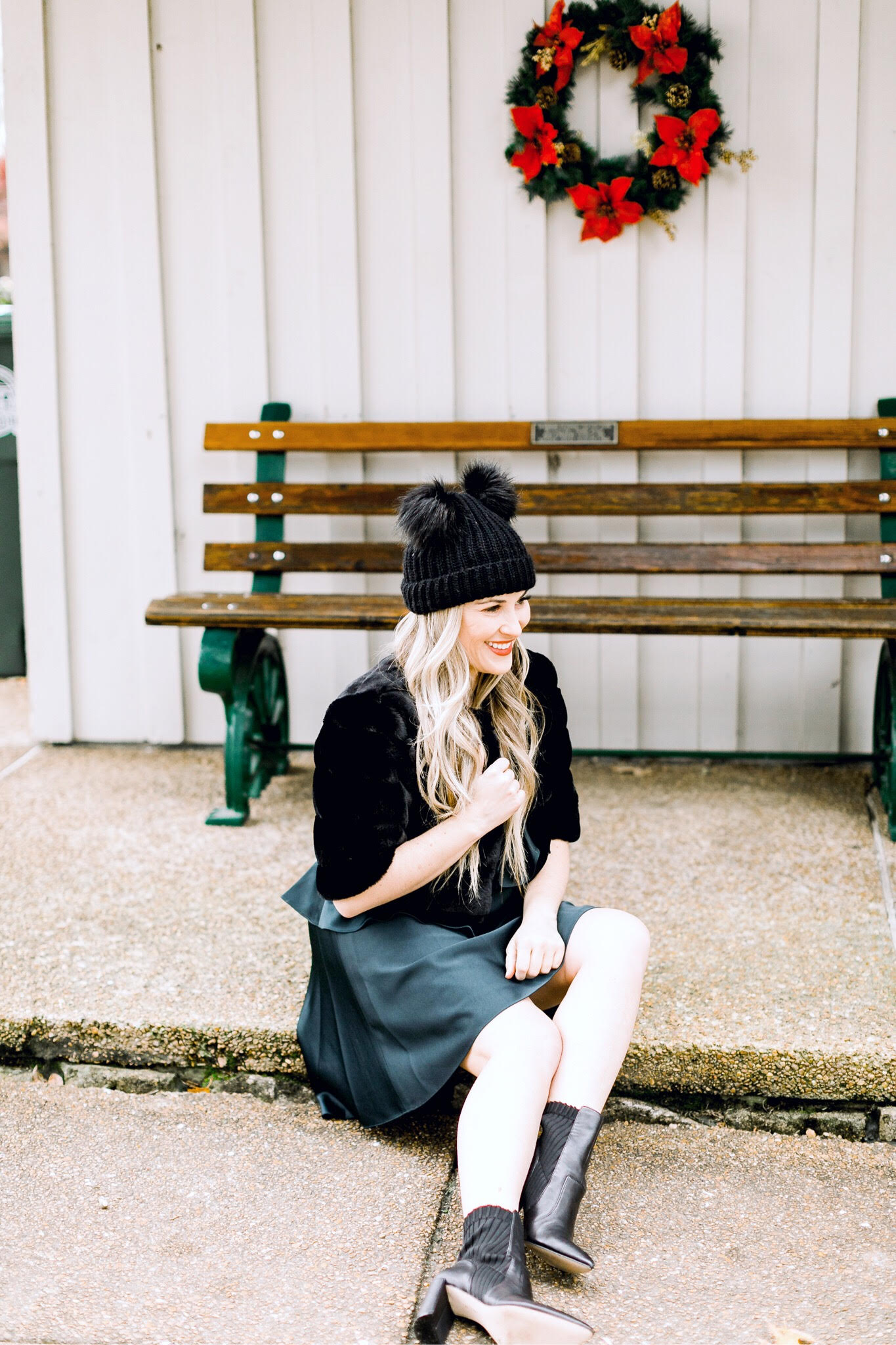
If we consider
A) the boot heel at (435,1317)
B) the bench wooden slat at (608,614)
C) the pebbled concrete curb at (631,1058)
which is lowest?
the boot heel at (435,1317)

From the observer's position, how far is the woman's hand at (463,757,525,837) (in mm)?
2246

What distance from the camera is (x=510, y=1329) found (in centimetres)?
179

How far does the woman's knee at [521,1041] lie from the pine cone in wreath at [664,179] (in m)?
2.81

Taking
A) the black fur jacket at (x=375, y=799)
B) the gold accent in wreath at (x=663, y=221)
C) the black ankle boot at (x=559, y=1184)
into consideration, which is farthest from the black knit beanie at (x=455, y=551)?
the gold accent in wreath at (x=663, y=221)

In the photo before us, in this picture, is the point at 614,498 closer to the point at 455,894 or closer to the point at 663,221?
the point at 663,221

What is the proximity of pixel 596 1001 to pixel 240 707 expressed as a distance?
6.35 ft

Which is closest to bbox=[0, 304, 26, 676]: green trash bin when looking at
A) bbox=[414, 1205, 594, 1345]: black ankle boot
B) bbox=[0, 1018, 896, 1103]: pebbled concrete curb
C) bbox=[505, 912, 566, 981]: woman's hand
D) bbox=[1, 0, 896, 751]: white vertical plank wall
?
bbox=[1, 0, 896, 751]: white vertical plank wall

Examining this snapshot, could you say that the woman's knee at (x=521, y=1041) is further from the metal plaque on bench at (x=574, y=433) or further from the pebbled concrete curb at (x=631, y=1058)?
the metal plaque on bench at (x=574, y=433)

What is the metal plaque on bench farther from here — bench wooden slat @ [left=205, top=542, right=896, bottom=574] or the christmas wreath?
the christmas wreath

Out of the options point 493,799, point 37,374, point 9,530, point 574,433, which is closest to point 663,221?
point 574,433

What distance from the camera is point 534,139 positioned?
407 centimetres

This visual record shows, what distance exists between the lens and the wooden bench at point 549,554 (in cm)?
374

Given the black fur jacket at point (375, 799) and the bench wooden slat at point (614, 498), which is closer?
the black fur jacket at point (375, 799)

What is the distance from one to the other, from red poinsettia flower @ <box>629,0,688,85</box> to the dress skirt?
2745 millimetres
